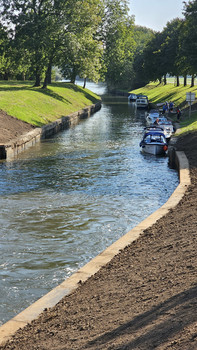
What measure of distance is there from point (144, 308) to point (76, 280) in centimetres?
263

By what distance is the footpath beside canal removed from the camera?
6.30 meters

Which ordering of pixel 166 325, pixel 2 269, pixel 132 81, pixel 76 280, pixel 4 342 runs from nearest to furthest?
1. pixel 166 325
2. pixel 4 342
3. pixel 76 280
4. pixel 2 269
5. pixel 132 81

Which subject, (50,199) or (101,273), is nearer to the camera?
(101,273)

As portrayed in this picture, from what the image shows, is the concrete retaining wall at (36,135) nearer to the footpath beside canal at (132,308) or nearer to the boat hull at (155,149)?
the boat hull at (155,149)

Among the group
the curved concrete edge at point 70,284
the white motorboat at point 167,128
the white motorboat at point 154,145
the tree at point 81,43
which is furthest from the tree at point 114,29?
the curved concrete edge at point 70,284

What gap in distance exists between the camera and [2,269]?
38.1ft

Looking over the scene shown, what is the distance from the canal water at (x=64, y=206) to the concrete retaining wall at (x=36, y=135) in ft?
2.59

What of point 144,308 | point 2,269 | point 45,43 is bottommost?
point 2,269

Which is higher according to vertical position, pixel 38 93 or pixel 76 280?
pixel 38 93

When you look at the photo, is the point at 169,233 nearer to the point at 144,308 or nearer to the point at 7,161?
the point at 144,308

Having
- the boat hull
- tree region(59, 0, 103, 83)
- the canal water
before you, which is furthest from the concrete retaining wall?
the boat hull

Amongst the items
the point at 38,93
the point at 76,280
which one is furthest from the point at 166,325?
the point at 38,93

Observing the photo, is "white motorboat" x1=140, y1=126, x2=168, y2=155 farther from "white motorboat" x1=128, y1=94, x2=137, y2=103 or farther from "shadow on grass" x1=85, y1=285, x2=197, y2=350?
"white motorboat" x1=128, y1=94, x2=137, y2=103

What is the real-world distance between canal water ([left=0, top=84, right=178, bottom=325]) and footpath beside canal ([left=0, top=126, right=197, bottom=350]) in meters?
1.49
